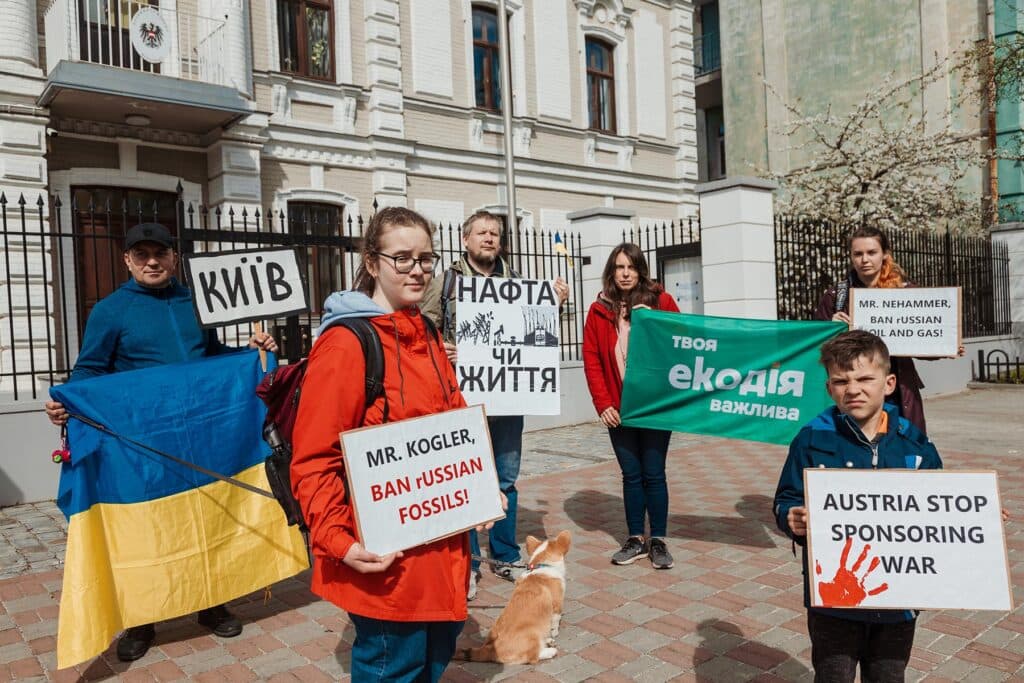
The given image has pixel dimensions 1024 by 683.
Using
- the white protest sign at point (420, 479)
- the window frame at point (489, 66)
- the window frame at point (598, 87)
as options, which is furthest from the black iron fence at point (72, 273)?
the window frame at point (598, 87)

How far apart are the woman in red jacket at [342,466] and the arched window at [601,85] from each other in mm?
18281

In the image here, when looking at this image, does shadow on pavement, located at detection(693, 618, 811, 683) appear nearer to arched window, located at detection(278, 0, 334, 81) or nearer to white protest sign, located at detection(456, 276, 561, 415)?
white protest sign, located at detection(456, 276, 561, 415)

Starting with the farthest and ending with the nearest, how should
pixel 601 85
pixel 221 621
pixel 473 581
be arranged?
pixel 601 85, pixel 473 581, pixel 221 621

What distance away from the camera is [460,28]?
16891 mm

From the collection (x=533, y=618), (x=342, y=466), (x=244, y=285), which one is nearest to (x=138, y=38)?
(x=244, y=285)

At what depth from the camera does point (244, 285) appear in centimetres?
451

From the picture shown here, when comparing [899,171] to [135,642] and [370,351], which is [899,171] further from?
[370,351]

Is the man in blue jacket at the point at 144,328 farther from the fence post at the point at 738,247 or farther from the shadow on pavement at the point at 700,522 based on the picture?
the fence post at the point at 738,247

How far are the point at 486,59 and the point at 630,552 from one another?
15085 millimetres

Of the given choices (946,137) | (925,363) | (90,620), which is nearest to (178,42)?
(90,620)

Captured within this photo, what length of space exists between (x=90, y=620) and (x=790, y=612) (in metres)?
3.48

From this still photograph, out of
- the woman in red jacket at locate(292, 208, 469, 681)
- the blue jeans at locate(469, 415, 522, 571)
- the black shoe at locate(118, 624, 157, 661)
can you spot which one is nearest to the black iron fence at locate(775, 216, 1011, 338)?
the blue jeans at locate(469, 415, 522, 571)

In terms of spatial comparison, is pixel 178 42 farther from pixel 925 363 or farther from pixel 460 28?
pixel 925 363

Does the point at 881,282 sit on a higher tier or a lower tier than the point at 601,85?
lower
